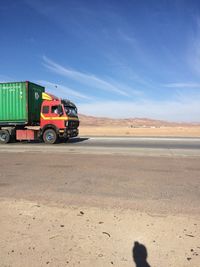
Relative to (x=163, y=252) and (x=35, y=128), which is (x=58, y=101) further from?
(x=163, y=252)

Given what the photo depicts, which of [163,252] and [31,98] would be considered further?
[31,98]

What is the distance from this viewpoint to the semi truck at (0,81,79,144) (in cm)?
2191

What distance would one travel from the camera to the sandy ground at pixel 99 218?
4234 mm

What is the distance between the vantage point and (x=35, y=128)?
23656mm

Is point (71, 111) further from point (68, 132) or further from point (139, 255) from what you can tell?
point (139, 255)

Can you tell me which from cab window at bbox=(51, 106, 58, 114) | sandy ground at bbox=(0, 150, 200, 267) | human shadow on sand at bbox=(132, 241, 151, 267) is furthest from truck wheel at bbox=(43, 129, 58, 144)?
human shadow on sand at bbox=(132, 241, 151, 267)

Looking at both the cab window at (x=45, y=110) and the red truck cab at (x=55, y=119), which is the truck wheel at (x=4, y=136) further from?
the cab window at (x=45, y=110)

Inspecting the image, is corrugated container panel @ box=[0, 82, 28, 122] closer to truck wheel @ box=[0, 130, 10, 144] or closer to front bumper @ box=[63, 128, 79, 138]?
Answer: truck wheel @ box=[0, 130, 10, 144]

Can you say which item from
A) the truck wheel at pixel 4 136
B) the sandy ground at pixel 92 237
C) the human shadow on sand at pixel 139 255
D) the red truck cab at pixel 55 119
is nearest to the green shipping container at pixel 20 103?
the truck wheel at pixel 4 136

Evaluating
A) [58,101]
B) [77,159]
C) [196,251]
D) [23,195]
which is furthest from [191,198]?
[58,101]

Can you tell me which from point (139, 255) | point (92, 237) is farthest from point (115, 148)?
point (139, 255)

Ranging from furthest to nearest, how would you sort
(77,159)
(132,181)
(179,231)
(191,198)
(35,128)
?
(35,128) → (77,159) → (132,181) → (191,198) → (179,231)

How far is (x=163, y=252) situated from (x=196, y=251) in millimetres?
467

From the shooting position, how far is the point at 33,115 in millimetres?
22844
